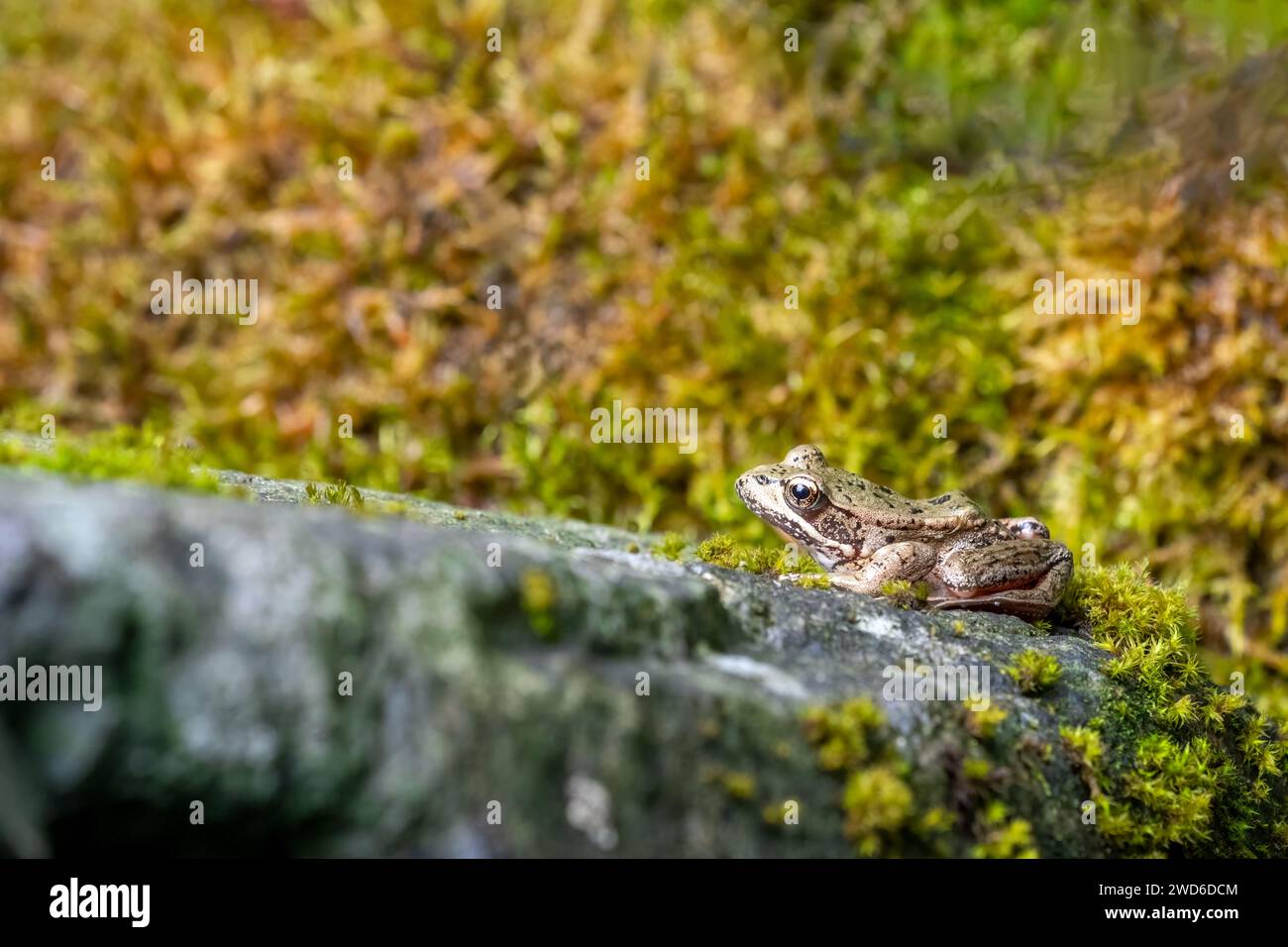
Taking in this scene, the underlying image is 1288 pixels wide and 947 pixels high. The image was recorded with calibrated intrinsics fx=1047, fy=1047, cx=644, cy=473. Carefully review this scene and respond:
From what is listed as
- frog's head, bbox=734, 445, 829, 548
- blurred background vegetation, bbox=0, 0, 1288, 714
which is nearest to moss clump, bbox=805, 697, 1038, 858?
frog's head, bbox=734, 445, 829, 548

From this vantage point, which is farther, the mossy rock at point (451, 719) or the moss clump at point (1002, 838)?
the moss clump at point (1002, 838)

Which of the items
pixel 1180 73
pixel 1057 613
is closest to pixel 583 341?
pixel 1057 613

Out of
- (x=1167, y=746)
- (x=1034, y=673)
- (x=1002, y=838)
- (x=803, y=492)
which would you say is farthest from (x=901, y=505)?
(x=1002, y=838)

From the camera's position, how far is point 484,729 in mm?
1930

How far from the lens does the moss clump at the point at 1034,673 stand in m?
2.75

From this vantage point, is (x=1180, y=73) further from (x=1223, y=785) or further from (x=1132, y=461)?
(x=1223, y=785)

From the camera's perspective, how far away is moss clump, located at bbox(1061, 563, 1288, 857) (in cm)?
262

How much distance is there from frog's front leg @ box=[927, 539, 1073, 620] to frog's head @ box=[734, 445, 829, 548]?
538 millimetres

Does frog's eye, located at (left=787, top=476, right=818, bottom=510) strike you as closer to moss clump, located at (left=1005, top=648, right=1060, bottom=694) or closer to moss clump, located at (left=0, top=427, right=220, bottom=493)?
moss clump, located at (left=1005, top=648, right=1060, bottom=694)

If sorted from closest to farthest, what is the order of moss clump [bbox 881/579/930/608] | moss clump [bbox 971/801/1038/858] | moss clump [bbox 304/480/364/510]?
moss clump [bbox 971/801/1038/858]
moss clump [bbox 304/480/364/510]
moss clump [bbox 881/579/930/608]

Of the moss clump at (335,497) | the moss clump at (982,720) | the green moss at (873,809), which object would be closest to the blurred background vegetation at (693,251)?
the moss clump at (335,497)

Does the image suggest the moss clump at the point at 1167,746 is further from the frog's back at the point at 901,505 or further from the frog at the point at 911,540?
the frog's back at the point at 901,505

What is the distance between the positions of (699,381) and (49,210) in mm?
4144

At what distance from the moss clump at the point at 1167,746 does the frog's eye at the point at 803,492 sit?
91 cm
